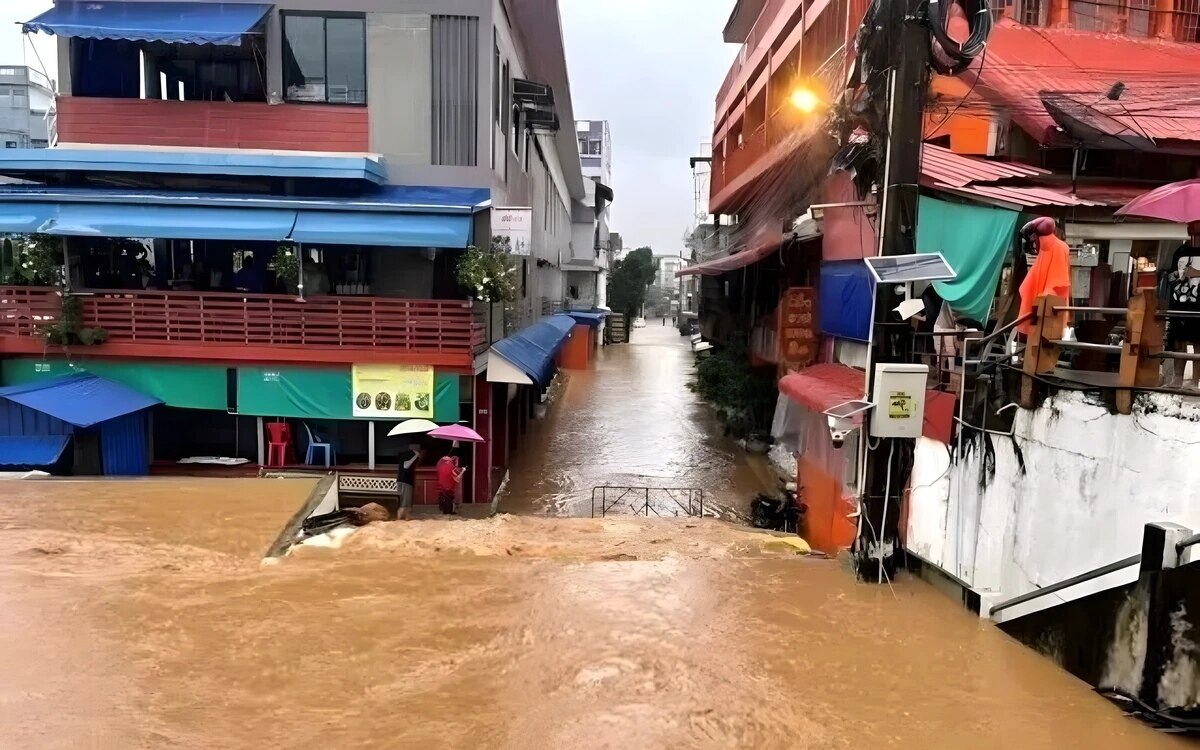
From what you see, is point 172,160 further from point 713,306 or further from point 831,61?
point 713,306

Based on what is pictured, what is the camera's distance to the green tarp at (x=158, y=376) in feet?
47.2

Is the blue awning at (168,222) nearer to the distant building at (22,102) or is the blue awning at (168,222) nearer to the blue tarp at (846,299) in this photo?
the blue tarp at (846,299)

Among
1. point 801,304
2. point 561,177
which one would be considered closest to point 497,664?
point 801,304

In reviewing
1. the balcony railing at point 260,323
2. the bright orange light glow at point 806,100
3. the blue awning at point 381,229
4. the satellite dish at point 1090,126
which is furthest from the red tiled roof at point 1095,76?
the balcony railing at point 260,323

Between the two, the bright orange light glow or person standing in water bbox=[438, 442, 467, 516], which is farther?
person standing in water bbox=[438, 442, 467, 516]

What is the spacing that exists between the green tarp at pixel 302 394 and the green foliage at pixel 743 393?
10090 mm

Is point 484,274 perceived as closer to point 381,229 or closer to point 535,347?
point 381,229

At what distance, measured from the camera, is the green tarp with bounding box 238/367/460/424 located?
564 inches

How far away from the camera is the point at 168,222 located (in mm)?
13578

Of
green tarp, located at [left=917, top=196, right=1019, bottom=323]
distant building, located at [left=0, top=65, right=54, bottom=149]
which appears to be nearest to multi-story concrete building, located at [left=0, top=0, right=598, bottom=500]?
green tarp, located at [left=917, top=196, right=1019, bottom=323]

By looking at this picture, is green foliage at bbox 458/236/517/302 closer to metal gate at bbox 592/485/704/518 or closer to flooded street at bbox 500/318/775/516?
metal gate at bbox 592/485/704/518

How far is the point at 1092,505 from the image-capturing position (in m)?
6.05

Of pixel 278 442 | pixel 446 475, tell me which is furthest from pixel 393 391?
pixel 278 442

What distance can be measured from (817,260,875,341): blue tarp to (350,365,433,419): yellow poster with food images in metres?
7.15
